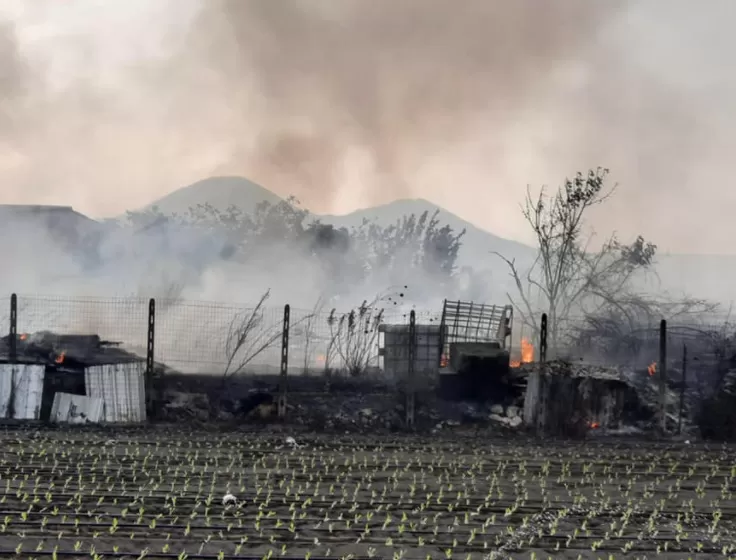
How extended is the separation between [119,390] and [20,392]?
1.57m

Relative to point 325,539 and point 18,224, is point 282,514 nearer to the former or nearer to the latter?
point 325,539

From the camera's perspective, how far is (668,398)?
14.0m

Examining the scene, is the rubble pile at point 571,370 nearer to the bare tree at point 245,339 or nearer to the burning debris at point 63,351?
the bare tree at point 245,339

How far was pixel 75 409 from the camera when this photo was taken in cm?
1208

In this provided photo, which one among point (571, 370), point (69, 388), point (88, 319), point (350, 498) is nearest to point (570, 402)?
point (571, 370)

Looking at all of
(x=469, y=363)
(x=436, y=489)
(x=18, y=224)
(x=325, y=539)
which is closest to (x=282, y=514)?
(x=325, y=539)

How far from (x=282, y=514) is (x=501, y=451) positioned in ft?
15.4

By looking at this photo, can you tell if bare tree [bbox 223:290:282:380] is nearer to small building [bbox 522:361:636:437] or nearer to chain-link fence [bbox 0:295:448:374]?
chain-link fence [bbox 0:295:448:374]

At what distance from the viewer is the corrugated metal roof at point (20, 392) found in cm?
1198

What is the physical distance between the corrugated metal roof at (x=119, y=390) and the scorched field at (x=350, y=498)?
2.22 feet

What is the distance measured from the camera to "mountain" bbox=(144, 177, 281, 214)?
1176 inches

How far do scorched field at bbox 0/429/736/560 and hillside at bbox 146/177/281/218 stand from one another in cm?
1921

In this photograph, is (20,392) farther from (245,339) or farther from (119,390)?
(245,339)

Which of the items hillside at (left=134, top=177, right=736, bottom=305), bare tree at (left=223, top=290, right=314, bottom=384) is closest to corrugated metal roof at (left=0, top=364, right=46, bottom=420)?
bare tree at (left=223, top=290, right=314, bottom=384)
